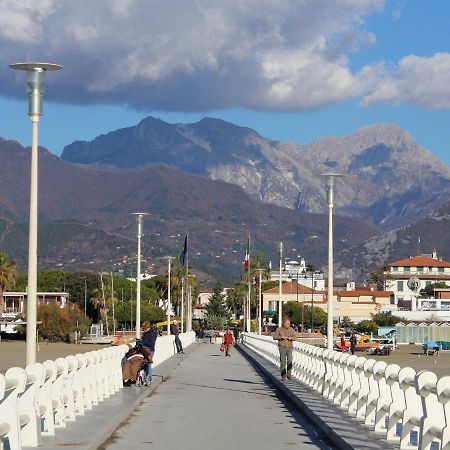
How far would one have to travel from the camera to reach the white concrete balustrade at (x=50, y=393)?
13352mm

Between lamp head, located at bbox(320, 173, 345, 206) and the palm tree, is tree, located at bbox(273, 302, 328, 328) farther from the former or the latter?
lamp head, located at bbox(320, 173, 345, 206)

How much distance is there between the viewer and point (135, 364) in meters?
29.5

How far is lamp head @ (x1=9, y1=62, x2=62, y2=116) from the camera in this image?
21.8m

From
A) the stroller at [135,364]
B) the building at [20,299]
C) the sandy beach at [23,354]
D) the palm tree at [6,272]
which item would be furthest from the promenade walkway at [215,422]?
the building at [20,299]

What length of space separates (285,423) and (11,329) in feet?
388

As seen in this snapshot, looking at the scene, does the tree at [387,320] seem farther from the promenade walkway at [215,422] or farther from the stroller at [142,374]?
the stroller at [142,374]

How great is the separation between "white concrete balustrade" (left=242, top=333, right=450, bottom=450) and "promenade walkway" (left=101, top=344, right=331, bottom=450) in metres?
0.91

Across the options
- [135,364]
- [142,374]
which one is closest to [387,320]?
[142,374]

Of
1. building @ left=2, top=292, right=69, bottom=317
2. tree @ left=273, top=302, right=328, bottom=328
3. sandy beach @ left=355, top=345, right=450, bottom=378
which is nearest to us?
sandy beach @ left=355, top=345, right=450, bottom=378

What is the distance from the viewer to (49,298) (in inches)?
6845

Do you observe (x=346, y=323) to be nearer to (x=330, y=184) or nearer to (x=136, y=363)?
(x=330, y=184)

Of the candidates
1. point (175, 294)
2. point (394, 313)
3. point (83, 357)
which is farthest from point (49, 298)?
point (83, 357)

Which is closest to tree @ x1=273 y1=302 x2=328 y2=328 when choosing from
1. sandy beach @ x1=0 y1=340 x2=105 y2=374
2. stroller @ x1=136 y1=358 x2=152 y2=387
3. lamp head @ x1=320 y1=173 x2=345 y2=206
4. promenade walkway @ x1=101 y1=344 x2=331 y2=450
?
sandy beach @ x1=0 y1=340 x2=105 y2=374

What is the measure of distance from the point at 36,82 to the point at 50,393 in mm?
6692
